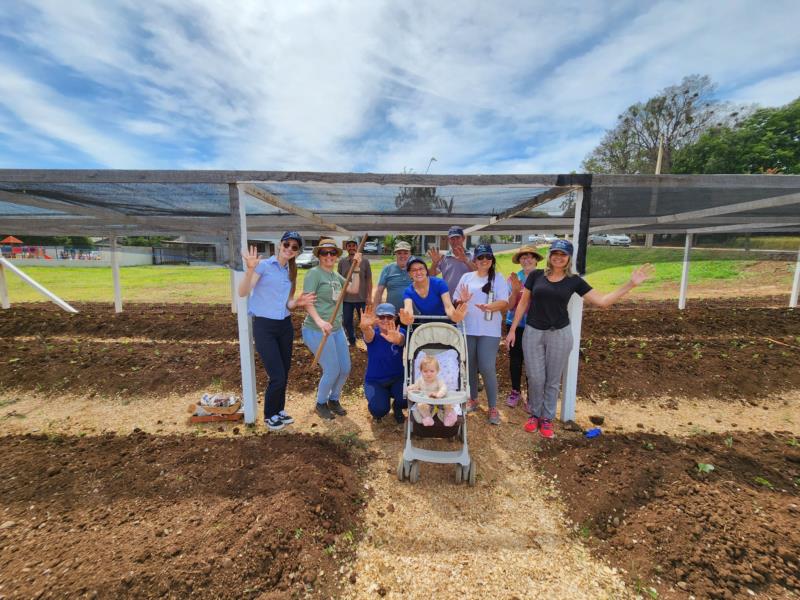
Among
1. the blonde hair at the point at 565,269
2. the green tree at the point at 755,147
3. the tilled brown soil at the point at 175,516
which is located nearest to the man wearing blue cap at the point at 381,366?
the tilled brown soil at the point at 175,516

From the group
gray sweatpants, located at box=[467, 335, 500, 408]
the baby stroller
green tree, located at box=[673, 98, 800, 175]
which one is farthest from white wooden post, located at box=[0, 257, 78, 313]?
green tree, located at box=[673, 98, 800, 175]

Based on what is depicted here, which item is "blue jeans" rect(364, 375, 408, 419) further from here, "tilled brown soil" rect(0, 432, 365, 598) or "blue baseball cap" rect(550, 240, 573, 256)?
"blue baseball cap" rect(550, 240, 573, 256)

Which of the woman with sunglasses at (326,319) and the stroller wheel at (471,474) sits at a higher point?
the woman with sunglasses at (326,319)

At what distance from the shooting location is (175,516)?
237cm

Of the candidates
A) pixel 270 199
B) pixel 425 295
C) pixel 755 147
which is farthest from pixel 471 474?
pixel 755 147

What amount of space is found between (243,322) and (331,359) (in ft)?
3.42

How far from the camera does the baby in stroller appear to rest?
2945 millimetres

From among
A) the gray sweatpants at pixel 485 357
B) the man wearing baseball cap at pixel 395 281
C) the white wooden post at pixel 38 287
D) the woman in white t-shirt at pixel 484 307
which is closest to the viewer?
the woman in white t-shirt at pixel 484 307

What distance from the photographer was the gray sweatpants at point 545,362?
3414mm

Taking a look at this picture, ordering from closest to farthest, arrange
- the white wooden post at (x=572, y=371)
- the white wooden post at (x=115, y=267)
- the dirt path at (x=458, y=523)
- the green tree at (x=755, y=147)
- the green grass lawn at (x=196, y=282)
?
the dirt path at (x=458, y=523) < the white wooden post at (x=572, y=371) < the white wooden post at (x=115, y=267) < the green grass lawn at (x=196, y=282) < the green tree at (x=755, y=147)

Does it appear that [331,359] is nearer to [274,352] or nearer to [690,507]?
[274,352]

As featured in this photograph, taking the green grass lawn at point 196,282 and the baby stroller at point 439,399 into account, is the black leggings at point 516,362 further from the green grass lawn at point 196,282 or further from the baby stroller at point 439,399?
the green grass lawn at point 196,282

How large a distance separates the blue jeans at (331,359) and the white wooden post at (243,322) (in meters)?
0.64

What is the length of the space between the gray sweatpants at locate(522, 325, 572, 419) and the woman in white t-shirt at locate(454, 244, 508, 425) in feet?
Answer: 1.14
